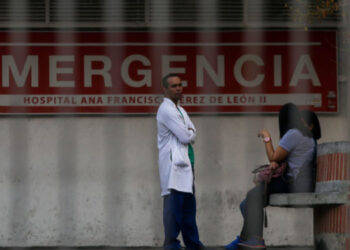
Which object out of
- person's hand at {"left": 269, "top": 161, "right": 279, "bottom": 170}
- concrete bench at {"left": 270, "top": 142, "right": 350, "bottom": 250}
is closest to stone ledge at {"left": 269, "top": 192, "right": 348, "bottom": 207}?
concrete bench at {"left": 270, "top": 142, "right": 350, "bottom": 250}

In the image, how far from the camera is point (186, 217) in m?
4.94

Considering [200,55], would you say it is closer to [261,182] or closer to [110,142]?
[261,182]

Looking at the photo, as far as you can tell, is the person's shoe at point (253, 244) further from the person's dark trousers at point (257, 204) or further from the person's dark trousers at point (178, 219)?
the person's dark trousers at point (178, 219)

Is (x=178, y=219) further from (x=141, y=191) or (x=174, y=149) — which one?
(x=141, y=191)

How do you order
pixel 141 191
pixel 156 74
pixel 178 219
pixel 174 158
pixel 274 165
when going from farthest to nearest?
pixel 141 191 < pixel 156 74 < pixel 274 165 < pixel 178 219 < pixel 174 158

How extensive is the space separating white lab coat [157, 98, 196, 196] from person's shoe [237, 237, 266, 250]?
19.7 inches

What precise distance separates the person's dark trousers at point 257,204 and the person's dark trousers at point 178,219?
37cm

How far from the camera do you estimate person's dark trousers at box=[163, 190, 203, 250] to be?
15.7 ft

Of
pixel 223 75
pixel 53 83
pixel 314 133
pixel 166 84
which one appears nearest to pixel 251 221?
pixel 314 133

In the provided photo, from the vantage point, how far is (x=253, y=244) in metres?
4.92

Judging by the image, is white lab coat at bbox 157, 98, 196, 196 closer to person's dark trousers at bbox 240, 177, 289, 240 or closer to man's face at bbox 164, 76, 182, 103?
man's face at bbox 164, 76, 182, 103

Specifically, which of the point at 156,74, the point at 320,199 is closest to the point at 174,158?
the point at 320,199

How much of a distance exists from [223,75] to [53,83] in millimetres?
1431

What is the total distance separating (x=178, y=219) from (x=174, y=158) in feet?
1.24
